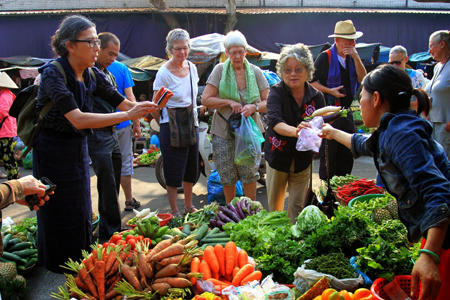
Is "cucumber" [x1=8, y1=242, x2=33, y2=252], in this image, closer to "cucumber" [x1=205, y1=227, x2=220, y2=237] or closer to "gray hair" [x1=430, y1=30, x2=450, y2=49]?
"cucumber" [x1=205, y1=227, x2=220, y2=237]

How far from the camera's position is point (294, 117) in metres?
4.30

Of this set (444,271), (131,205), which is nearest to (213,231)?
(444,271)

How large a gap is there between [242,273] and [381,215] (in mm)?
1372

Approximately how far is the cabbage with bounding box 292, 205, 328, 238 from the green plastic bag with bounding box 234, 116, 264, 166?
1499 millimetres

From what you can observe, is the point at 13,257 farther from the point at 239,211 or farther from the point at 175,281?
the point at 239,211

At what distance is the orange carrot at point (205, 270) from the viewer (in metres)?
3.04

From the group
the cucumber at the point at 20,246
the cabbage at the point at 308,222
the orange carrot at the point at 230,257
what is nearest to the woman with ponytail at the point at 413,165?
the cabbage at the point at 308,222

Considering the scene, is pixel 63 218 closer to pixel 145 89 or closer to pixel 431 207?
pixel 431 207

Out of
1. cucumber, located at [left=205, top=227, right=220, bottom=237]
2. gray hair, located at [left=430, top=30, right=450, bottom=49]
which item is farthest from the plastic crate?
gray hair, located at [left=430, top=30, right=450, bottom=49]

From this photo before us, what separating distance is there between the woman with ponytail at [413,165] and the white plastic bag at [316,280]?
551mm

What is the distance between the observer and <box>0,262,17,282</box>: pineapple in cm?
369

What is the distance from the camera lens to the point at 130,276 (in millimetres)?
2834

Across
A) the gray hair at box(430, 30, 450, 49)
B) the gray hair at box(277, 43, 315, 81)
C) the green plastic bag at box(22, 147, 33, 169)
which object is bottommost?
the green plastic bag at box(22, 147, 33, 169)

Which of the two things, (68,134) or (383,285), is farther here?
(68,134)
